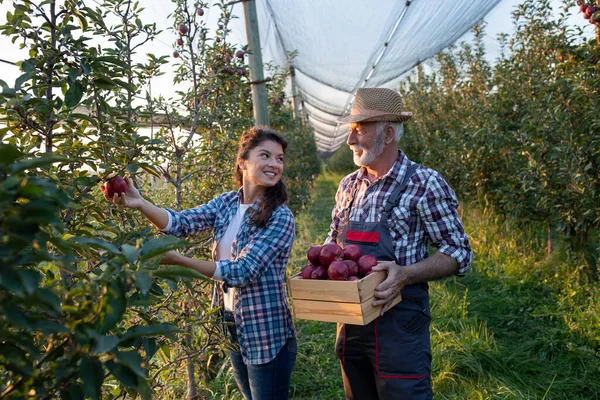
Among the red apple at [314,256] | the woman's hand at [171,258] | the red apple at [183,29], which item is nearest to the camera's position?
the woman's hand at [171,258]

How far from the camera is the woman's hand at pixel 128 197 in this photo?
179 centimetres

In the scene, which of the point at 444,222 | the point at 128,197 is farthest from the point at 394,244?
the point at 128,197

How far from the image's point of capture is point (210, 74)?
3.09 meters

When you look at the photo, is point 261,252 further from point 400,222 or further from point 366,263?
point 400,222

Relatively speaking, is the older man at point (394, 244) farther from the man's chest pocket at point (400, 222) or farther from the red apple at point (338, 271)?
the red apple at point (338, 271)

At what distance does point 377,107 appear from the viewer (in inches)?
85.4

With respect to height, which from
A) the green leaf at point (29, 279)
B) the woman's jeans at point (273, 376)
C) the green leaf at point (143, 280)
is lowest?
the woman's jeans at point (273, 376)

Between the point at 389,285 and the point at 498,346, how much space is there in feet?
7.47

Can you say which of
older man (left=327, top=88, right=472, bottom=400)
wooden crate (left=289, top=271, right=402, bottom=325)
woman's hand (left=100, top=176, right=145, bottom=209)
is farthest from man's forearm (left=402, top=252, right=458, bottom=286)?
woman's hand (left=100, top=176, right=145, bottom=209)

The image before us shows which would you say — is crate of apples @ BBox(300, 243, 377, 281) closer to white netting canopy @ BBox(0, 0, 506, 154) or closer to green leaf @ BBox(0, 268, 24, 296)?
green leaf @ BBox(0, 268, 24, 296)

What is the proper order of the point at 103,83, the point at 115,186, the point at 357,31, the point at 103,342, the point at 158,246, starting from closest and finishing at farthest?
the point at 103,342 → the point at 158,246 → the point at 103,83 → the point at 115,186 → the point at 357,31

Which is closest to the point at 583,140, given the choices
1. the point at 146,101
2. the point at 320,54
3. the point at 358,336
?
the point at 358,336

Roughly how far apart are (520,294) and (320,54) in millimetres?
4926

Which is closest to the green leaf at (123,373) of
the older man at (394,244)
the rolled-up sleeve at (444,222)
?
the older man at (394,244)
